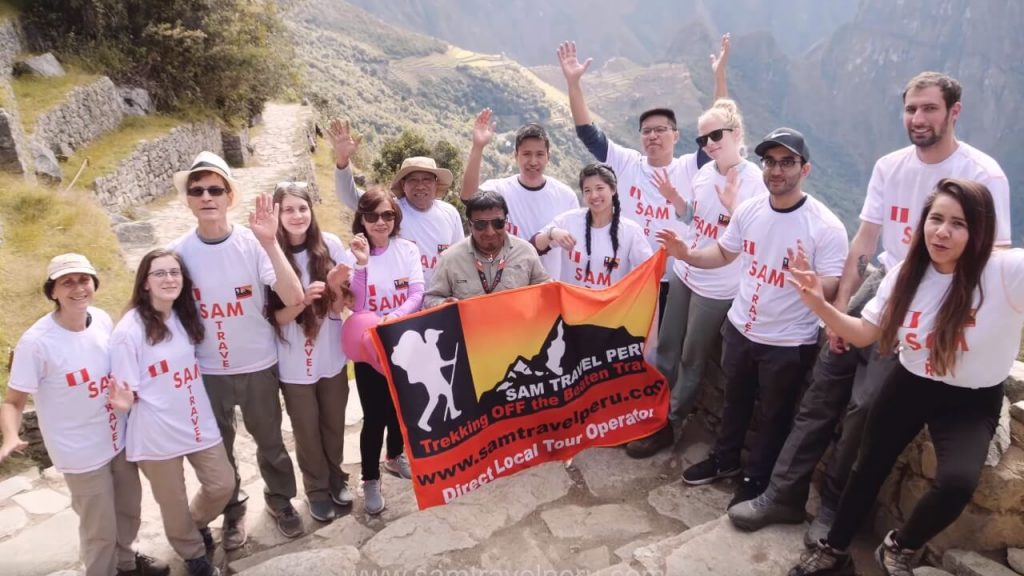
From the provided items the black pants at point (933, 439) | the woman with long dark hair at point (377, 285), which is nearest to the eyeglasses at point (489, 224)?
the woman with long dark hair at point (377, 285)

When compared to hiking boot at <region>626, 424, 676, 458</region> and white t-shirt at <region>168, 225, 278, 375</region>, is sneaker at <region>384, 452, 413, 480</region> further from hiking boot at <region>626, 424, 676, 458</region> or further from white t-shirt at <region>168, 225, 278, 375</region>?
hiking boot at <region>626, 424, 676, 458</region>

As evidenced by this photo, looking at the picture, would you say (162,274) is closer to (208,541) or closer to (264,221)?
(264,221)

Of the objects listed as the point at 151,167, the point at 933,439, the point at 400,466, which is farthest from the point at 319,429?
the point at 151,167

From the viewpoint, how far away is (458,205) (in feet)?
89.0

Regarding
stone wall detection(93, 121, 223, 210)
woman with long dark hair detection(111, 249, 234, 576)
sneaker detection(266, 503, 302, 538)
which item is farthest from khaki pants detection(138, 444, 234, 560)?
stone wall detection(93, 121, 223, 210)

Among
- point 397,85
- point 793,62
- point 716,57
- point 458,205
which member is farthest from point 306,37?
point 793,62

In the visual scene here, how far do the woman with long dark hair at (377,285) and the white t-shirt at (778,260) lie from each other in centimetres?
235

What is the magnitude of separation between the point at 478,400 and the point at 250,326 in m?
1.69

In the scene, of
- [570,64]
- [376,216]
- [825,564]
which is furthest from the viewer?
[570,64]

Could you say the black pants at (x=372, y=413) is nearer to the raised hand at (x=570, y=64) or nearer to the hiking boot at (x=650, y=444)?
the hiking boot at (x=650, y=444)

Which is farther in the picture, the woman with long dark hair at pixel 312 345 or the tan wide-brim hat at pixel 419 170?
the tan wide-brim hat at pixel 419 170

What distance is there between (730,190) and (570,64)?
249 centimetres

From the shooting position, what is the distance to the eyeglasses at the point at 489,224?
467 cm

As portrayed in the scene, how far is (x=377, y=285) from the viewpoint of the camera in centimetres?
481
